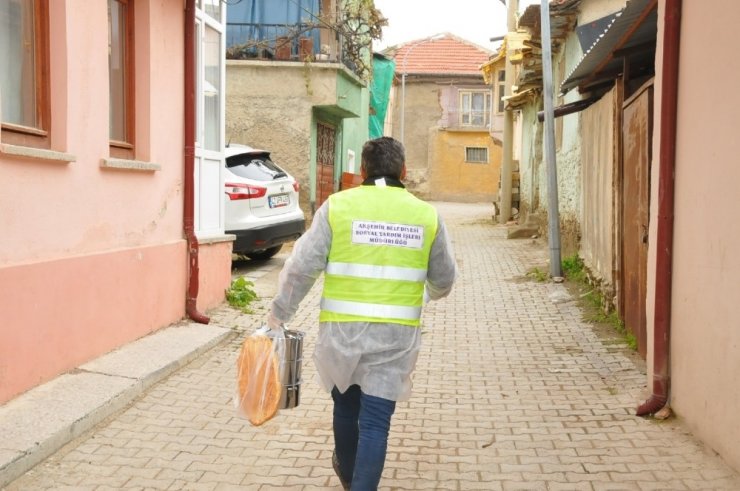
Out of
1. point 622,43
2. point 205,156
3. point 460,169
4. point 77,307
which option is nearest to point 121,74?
point 205,156

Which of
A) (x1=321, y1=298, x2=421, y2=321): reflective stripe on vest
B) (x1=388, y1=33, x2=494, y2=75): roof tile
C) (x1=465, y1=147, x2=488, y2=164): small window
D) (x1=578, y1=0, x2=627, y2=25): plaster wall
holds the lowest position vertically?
(x1=321, y1=298, x2=421, y2=321): reflective stripe on vest

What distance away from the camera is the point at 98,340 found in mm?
6027

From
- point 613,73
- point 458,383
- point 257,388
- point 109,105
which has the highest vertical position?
point 613,73

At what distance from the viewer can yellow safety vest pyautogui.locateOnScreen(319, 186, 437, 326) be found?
3.49 meters

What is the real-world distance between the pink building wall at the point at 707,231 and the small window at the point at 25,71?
4.13m

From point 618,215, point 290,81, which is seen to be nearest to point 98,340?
point 618,215

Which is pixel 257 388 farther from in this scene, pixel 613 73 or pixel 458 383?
pixel 613 73

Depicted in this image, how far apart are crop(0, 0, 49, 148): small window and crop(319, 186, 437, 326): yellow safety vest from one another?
2.65 metres

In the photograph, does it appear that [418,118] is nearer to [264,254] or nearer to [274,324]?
[264,254]

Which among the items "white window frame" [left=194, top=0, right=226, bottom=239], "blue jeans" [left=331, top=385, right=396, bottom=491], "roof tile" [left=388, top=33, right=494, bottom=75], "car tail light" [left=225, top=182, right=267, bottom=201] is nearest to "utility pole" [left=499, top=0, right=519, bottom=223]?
"car tail light" [left=225, top=182, right=267, bottom=201]

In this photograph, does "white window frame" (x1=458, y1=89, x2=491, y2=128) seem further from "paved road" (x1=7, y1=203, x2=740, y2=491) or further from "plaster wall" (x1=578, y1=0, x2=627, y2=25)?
"paved road" (x1=7, y1=203, x2=740, y2=491)

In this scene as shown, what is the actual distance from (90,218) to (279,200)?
5.40 meters

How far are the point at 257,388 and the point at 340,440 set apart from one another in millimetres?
455

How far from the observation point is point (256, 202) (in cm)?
1084
